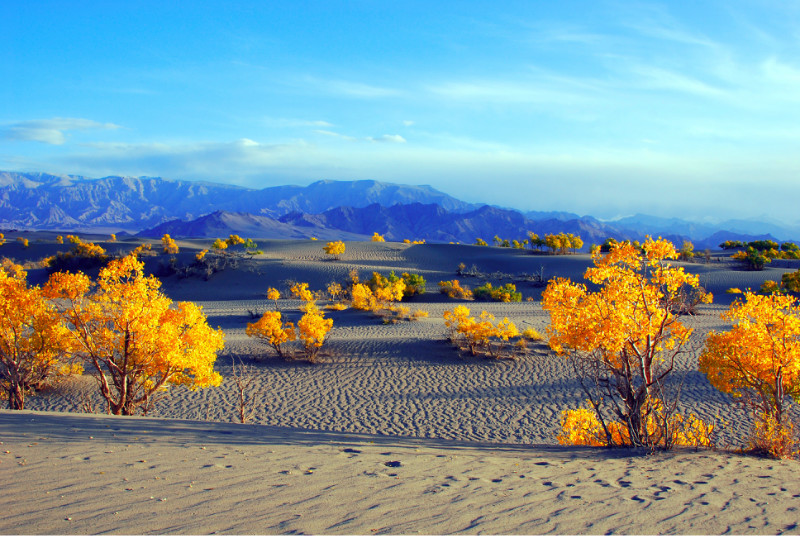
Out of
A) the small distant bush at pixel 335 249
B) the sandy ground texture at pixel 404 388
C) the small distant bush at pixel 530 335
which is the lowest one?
the sandy ground texture at pixel 404 388

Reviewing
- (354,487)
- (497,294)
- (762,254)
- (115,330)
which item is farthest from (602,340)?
(762,254)

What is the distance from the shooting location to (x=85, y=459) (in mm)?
5754

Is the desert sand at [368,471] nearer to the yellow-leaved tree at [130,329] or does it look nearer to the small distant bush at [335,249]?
the yellow-leaved tree at [130,329]

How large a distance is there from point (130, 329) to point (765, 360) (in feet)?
39.0

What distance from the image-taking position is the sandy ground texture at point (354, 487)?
13.8ft

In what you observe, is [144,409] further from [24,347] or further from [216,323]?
[216,323]

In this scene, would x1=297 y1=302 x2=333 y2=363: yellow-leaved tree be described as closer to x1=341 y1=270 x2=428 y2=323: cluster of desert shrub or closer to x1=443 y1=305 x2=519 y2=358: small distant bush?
x1=443 y1=305 x2=519 y2=358: small distant bush

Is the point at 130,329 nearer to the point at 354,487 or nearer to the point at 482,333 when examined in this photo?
the point at 354,487

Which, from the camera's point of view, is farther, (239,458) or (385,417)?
(385,417)

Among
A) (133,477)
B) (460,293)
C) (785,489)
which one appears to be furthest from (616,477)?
(460,293)

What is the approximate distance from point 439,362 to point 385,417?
539 centimetres

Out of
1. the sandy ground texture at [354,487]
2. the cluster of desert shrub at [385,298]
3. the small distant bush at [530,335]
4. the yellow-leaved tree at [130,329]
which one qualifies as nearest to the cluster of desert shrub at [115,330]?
the yellow-leaved tree at [130,329]

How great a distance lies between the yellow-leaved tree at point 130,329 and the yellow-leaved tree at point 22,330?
649 millimetres

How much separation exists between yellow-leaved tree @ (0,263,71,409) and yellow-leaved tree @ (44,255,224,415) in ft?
2.13
